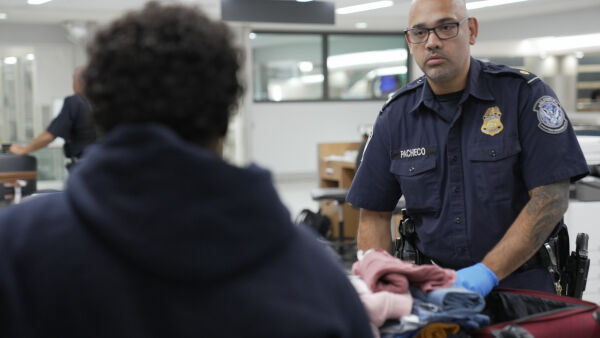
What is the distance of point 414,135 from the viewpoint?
1771mm

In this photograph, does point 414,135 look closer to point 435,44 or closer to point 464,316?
point 435,44

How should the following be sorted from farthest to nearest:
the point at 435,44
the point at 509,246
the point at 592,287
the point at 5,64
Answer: the point at 5,64, the point at 592,287, the point at 435,44, the point at 509,246

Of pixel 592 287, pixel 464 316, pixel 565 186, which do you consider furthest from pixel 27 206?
pixel 592 287

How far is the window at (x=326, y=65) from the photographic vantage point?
10695 mm

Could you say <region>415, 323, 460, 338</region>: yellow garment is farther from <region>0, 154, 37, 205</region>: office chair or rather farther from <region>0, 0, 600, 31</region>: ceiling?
<region>0, 0, 600, 31</region>: ceiling

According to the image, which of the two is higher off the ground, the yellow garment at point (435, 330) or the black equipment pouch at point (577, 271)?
the yellow garment at point (435, 330)

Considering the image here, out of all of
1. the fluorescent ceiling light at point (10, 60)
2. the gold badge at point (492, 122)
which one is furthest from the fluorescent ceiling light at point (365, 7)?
the gold badge at point (492, 122)

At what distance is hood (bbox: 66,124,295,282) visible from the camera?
0.64 metres

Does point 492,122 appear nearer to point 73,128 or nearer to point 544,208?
point 544,208

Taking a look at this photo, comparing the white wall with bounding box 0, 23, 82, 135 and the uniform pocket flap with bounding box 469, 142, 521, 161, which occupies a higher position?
the white wall with bounding box 0, 23, 82, 135

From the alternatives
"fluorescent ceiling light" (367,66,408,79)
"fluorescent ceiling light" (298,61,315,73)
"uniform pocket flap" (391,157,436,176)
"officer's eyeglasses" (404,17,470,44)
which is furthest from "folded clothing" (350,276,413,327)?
"fluorescent ceiling light" (367,66,408,79)

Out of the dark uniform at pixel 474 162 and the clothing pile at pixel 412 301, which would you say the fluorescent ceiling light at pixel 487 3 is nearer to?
the dark uniform at pixel 474 162

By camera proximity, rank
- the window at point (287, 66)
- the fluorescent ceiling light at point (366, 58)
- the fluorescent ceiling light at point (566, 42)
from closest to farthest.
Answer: the fluorescent ceiling light at point (566, 42), the window at point (287, 66), the fluorescent ceiling light at point (366, 58)

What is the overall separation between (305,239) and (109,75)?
0.28m
